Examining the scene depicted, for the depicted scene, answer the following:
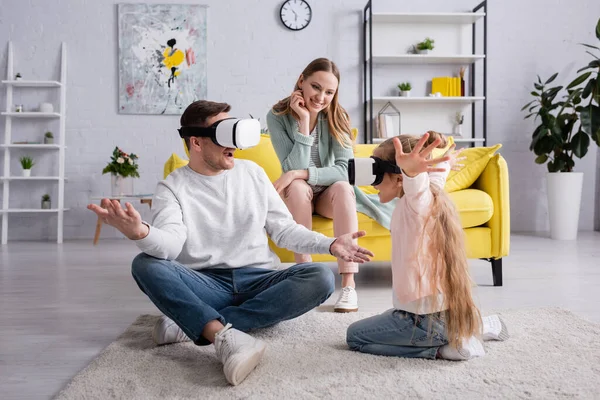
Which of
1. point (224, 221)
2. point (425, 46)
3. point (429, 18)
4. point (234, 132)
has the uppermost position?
point (429, 18)

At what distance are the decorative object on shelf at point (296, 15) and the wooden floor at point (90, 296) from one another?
2380mm

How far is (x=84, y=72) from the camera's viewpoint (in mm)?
5207

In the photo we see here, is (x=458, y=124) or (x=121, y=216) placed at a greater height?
(x=458, y=124)

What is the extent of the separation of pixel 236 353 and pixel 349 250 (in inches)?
16.7

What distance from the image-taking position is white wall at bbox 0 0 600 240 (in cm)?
518

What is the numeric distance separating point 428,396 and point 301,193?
1.26 metres

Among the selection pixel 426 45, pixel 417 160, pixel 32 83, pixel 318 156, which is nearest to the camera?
pixel 417 160

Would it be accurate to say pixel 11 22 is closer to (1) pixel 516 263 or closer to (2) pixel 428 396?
(1) pixel 516 263

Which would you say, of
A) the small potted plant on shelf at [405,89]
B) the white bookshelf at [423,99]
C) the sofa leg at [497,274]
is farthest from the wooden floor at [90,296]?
the small potted plant on shelf at [405,89]

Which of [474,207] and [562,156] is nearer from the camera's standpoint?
[474,207]

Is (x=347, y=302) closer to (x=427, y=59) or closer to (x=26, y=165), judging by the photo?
(x=427, y=59)

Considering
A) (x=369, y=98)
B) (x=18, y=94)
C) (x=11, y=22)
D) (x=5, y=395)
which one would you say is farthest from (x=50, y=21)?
(x=5, y=395)

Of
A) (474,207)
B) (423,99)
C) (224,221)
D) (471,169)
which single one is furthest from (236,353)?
(423,99)

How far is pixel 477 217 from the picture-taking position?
2779 millimetres
